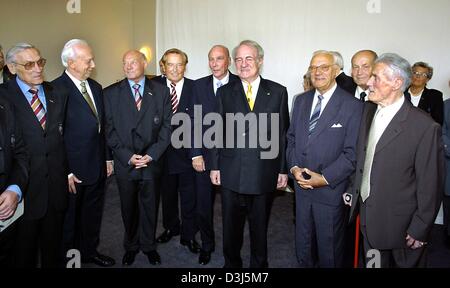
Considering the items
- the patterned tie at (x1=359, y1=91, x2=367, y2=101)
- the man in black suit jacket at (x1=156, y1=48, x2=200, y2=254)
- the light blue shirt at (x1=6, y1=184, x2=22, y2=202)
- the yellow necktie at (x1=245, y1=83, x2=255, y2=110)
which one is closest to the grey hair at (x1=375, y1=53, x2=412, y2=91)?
the yellow necktie at (x1=245, y1=83, x2=255, y2=110)

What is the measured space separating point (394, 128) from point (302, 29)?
11.9ft

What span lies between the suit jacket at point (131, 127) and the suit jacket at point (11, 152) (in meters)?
0.86

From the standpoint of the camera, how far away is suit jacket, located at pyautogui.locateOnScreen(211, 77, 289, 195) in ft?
9.05

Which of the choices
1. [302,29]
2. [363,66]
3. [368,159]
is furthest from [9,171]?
[302,29]

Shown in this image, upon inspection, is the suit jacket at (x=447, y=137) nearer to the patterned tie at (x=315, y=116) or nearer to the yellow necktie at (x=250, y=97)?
the patterned tie at (x=315, y=116)

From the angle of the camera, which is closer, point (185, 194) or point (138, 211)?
point (138, 211)

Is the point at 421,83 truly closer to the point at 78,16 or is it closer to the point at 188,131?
the point at 188,131

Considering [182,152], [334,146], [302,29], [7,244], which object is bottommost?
[7,244]

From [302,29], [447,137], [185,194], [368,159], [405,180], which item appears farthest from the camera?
[302,29]

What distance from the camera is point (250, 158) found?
2.76m

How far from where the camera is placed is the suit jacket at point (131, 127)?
3.02 meters

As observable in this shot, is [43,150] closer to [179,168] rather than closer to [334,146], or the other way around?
[179,168]

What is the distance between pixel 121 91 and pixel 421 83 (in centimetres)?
332
